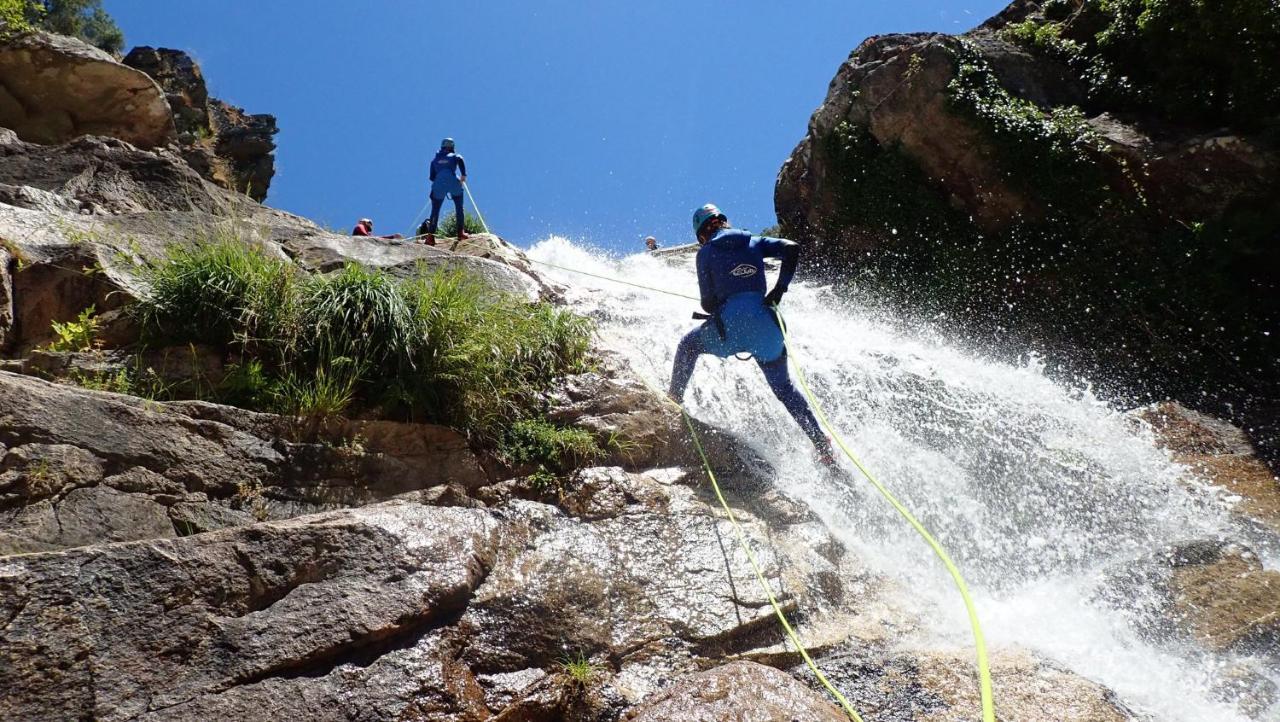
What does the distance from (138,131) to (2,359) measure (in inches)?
383

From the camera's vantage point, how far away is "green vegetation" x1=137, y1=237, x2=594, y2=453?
448 cm

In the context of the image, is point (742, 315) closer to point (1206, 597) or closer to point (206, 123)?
point (1206, 597)

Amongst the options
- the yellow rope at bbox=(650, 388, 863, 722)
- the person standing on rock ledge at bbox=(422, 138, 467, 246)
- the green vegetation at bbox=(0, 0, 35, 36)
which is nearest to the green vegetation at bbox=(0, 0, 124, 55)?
the green vegetation at bbox=(0, 0, 35, 36)

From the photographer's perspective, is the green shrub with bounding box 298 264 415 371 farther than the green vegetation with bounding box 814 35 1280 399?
No

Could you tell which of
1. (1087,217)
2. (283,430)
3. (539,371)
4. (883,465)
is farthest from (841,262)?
(283,430)

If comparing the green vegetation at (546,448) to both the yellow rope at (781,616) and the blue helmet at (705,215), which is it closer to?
the yellow rope at (781,616)

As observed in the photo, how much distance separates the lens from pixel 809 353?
826cm

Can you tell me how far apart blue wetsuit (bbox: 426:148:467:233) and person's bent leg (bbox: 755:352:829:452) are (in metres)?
7.43

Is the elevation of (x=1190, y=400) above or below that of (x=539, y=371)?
below

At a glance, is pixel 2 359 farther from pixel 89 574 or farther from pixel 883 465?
pixel 883 465

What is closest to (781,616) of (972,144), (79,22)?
(972,144)

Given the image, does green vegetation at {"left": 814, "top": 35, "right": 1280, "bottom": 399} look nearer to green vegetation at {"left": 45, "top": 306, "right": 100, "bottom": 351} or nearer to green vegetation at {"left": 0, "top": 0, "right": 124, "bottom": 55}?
green vegetation at {"left": 45, "top": 306, "right": 100, "bottom": 351}

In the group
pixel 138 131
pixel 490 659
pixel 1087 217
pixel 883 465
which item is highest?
pixel 138 131

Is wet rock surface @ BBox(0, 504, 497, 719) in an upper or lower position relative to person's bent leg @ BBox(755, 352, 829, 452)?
lower
